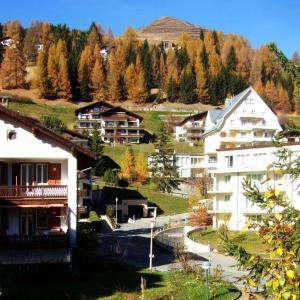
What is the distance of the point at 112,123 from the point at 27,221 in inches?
3198

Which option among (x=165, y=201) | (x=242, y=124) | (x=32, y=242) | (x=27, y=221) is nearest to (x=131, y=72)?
(x=242, y=124)

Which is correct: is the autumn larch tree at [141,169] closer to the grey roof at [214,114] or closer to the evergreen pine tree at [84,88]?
the grey roof at [214,114]

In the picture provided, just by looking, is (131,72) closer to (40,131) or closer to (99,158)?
(99,158)

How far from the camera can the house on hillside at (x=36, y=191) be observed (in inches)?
992

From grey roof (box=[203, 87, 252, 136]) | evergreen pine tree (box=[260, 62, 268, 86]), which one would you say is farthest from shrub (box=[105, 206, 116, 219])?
evergreen pine tree (box=[260, 62, 268, 86])

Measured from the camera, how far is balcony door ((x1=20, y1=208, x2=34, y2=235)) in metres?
28.1

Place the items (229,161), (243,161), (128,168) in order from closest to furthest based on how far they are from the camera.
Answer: (243,161) < (229,161) < (128,168)

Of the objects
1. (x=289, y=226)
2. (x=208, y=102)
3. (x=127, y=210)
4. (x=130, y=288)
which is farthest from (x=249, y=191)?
(x=208, y=102)

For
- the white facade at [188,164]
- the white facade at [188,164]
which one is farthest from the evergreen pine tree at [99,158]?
the white facade at [188,164]

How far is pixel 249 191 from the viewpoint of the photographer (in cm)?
844

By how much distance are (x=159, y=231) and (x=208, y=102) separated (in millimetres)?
97593

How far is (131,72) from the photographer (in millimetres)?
151625

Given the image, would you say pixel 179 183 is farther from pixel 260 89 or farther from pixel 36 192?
pixel 260 89

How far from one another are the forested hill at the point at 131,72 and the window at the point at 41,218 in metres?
107
